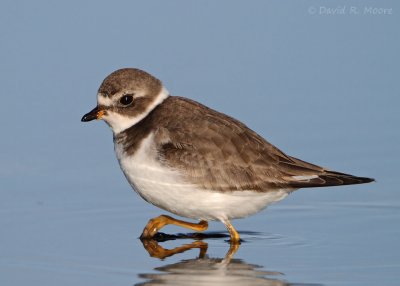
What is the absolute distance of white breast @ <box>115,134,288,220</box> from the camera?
36.7 ft

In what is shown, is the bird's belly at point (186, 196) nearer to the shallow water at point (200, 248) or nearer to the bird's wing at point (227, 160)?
the bird's wing at point (227, 160)

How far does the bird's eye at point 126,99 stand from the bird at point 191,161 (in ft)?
0.04

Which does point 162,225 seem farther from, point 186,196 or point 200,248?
point 186,196

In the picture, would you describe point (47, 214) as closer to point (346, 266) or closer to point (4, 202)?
point (4, 202)

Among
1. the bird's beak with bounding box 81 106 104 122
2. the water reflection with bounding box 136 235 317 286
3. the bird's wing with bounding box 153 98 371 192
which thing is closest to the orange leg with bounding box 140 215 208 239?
the water reflection with bounding box 136 235 317 286

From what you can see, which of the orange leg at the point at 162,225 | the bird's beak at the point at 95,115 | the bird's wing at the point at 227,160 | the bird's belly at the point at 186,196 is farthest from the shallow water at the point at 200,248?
the bird's beak at the point at 95,115

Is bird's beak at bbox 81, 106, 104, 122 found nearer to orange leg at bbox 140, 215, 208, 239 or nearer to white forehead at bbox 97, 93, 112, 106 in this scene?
white forehead at bbox 97, 93, 112, 106

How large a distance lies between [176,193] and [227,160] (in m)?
0.68

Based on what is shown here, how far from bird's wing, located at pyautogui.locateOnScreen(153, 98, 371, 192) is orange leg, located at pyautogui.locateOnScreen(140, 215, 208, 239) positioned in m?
0.78

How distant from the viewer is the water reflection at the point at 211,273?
10.0 metres

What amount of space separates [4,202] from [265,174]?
319cm

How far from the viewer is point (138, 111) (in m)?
11.9

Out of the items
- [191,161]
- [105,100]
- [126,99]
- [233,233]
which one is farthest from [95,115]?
[233,233]

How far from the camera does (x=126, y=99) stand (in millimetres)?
11945
